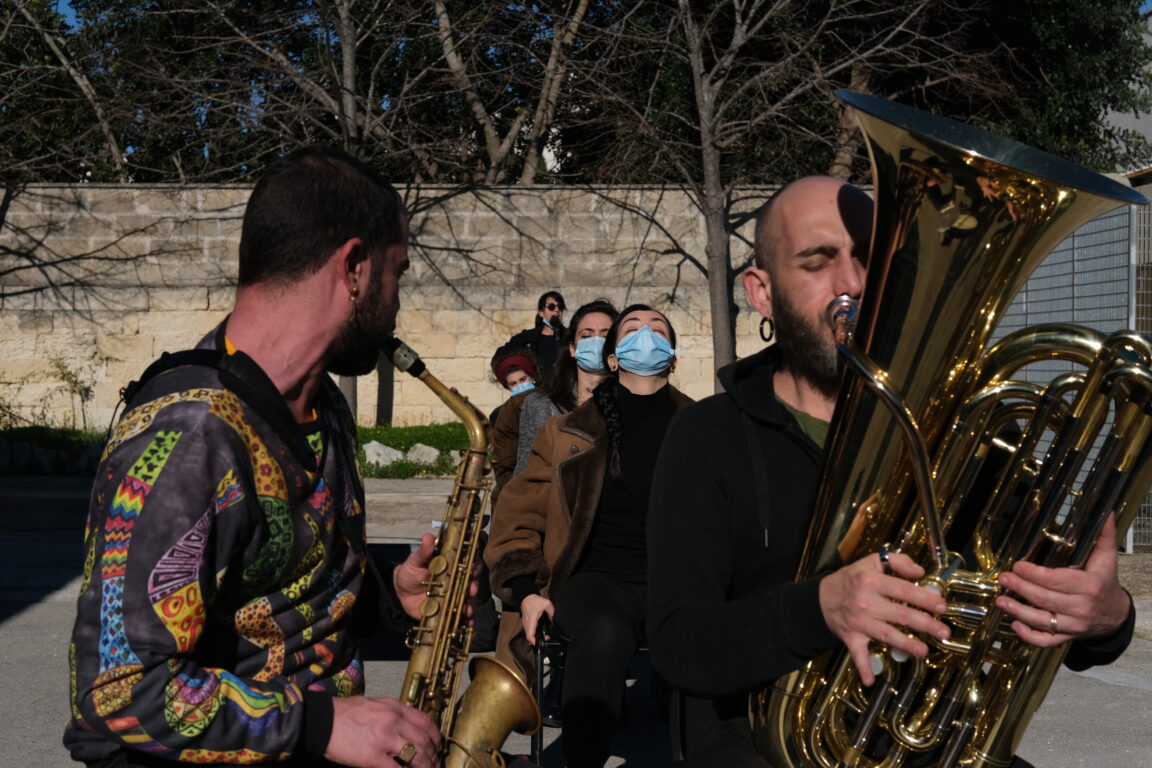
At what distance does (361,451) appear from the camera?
40.7 feet

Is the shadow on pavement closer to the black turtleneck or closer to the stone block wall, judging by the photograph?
the stone block wall

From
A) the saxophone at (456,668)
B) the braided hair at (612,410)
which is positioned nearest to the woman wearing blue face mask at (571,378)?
the braided hair at (612,410)

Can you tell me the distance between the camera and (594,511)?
15.6 feet

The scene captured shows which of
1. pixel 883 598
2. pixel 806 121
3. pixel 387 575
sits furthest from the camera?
pixel 806 121

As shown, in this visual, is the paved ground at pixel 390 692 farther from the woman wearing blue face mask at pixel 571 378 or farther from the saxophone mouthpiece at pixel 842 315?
the saxophone mouthpiece at pixel 842 315

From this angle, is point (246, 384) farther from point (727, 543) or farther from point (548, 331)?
point (548, 331)

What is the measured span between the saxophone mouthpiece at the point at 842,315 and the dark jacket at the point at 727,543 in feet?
0.91

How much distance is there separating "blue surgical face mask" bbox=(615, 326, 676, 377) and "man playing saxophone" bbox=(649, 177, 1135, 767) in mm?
2111

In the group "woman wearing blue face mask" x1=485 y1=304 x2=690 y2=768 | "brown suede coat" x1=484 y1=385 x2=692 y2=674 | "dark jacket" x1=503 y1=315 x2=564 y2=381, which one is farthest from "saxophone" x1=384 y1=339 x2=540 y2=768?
"dark jacket" x1=503 y1=315 x2=564 y2=381

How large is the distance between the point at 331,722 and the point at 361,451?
1038 centimetres

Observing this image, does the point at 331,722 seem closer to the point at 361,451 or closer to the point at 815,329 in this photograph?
the point at 815,329

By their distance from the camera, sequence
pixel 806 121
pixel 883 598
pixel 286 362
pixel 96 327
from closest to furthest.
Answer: pixel 883 598 → pixel 286 362 → pixel 96 327 → pixel 806 121

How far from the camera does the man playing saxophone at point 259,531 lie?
6.57ft

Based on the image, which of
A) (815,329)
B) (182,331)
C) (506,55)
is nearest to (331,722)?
(815,329)
